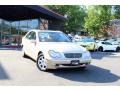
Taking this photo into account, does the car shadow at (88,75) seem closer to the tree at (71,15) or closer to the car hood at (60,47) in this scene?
the car hood at (60,47)

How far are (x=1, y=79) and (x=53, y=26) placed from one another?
16.0 m

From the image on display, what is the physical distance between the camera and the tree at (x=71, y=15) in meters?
47.0

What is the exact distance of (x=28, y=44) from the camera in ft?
41.2

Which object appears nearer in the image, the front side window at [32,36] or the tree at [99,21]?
the front side window at [32,36]

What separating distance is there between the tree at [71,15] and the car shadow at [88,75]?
104 feet

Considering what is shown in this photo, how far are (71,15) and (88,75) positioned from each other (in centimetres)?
4317

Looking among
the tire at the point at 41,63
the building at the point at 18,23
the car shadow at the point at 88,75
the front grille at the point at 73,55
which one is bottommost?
the car shadow at the point at 88,75

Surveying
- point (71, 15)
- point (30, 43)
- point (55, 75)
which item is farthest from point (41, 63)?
point (71, 15)

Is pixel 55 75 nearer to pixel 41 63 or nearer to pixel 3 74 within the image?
pixel 41 63

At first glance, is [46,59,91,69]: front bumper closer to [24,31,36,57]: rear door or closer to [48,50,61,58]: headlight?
[48,50,61,58]: headlight

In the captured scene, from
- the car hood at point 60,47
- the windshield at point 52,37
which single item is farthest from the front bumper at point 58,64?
the windshield at point 52,37

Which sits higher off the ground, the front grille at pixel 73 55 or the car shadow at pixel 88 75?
the front grille at pixel 73 55
